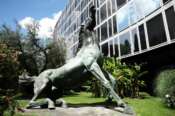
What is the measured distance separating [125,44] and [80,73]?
1811 centimetres

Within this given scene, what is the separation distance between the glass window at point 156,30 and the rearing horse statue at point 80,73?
40.9ft

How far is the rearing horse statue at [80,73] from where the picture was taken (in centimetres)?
528

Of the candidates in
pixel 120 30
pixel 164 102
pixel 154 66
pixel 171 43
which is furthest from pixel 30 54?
pixel 164 102

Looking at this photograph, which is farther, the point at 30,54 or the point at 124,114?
the point at 30,54

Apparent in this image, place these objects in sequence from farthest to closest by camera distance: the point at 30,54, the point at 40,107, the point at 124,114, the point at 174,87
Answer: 1. the point at 30,54
2. the point at 174,87
3. the point at 40,107
4. the point at 124,114

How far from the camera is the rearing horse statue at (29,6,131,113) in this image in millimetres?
5281

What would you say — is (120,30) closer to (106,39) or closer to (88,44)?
(106,39)

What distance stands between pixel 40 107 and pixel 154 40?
48.1ft

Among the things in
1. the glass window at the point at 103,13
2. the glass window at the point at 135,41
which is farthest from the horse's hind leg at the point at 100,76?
the glass window at the point at 103,13

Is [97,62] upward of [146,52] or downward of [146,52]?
downward

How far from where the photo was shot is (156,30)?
18094 mm

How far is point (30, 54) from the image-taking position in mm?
21188

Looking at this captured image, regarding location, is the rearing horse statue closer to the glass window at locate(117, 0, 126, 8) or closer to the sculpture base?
the sculpture base

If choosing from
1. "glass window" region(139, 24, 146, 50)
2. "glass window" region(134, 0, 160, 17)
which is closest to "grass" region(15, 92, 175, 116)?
"glass window" region(139, 24, 146, 50)
